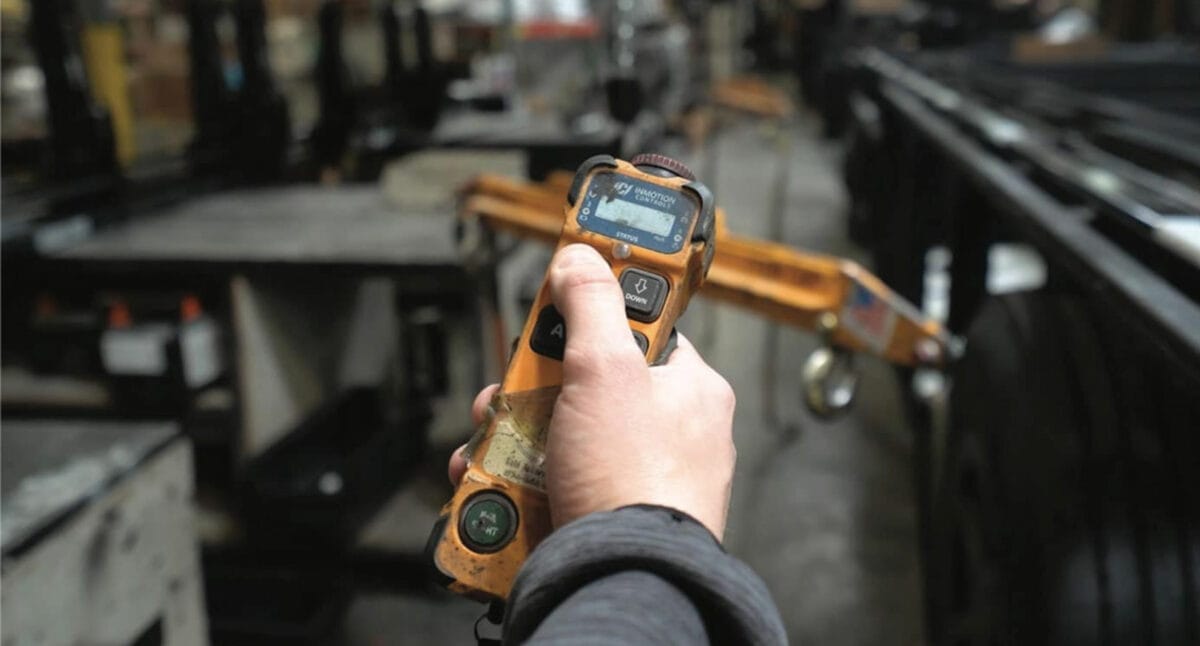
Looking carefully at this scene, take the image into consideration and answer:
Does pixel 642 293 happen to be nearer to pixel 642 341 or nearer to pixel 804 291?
pixel 642 341

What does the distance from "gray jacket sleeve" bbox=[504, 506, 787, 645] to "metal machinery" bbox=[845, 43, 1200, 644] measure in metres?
0.44

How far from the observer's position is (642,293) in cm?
54

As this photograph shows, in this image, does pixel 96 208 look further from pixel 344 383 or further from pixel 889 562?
pixel 889 562

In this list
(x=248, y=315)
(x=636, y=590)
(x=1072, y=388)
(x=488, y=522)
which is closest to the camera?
(x=636, y=590)

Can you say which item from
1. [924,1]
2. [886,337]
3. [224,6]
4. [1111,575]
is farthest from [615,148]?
[924,1]

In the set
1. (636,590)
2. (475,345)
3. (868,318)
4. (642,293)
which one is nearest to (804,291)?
(868,318)

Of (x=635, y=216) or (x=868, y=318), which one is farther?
(x=868, y=318)

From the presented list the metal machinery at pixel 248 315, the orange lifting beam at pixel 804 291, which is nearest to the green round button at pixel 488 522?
the orange lifting beam at pixel 804 291

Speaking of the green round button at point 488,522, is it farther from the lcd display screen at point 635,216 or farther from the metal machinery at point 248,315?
the metal machinery at point 248,315

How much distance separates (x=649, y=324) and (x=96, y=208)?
175 cm

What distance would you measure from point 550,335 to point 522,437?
61mm

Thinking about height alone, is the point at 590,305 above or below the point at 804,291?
above

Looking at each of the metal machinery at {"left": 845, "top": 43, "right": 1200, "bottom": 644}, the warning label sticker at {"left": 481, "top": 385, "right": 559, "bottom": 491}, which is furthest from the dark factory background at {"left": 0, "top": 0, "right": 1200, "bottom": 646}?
the warning label sticker at {"left": 481, "top": 385, "right": 559, "bottom": 491}

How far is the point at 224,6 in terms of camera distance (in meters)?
2.48
